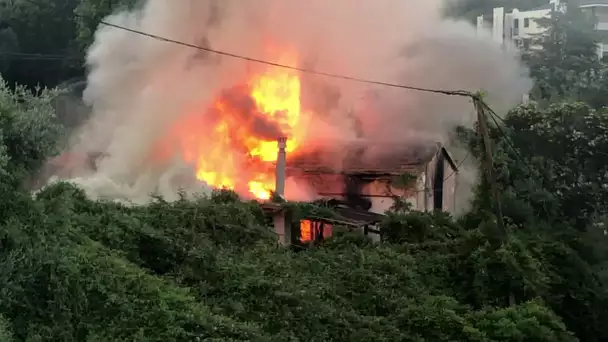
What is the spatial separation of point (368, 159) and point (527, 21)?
31513mm

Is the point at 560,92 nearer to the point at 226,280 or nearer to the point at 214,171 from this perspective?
the point at 214,171

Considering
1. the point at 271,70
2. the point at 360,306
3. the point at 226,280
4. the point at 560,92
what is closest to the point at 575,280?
the point at 360,306

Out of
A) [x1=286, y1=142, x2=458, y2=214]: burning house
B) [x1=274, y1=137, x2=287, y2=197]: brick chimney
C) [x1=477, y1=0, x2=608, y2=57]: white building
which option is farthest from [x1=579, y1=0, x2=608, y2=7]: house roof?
[x1=274, y1=137, x2=287, y2=197]: brick chimney

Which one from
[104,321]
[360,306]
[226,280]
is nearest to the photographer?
[104,321]

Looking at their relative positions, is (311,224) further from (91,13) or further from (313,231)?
(91,13)

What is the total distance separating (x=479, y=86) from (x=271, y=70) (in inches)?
357

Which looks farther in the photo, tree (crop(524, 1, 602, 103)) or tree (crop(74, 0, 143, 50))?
tree (crop(524, 1, 602, 103))

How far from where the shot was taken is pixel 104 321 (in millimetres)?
11492

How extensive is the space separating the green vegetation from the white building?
2656 centimetres

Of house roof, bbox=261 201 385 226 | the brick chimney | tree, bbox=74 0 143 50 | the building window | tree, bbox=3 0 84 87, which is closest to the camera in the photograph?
house roof, bbox=261 201 385 226

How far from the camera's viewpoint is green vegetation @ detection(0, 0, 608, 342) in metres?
11.1

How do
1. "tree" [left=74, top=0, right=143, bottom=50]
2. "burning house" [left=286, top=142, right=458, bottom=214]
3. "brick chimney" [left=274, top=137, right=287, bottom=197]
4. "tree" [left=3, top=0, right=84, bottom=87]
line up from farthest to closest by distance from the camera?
"tree" [left=3, top=0, right=84, bottom=87], "tree" [left=74, top=0, right=143, bottom=50], "burning house" [left=286, top=142, right=458, bottom=214], "brick chimney" [left=274, top=137, right=287, bottom=197]

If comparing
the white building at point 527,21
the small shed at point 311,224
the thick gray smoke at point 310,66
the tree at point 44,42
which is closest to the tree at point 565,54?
the white building at point 527,21

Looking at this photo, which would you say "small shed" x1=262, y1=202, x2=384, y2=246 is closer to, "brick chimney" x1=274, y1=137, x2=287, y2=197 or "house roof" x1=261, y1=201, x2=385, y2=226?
"house roof" x1=261, y1=201, x2=385, y2=226
